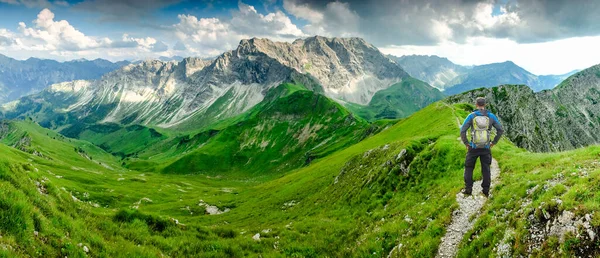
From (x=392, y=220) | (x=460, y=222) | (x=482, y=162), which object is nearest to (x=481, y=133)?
(x=482, y=162)

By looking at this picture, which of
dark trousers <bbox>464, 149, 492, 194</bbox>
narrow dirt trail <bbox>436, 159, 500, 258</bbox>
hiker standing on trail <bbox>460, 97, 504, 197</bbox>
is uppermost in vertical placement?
hiker standing on trail <bbox>460, 97, 504, 197</bbox>

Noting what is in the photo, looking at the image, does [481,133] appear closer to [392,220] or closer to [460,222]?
[460,222]

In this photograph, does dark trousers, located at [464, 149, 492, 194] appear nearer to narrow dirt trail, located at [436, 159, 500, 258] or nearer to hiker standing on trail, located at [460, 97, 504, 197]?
hiker standing on trail, located at [460, 97, 504, 197]

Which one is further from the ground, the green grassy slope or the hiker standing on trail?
the hiker standing on trail

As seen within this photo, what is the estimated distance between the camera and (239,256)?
69.9 ft

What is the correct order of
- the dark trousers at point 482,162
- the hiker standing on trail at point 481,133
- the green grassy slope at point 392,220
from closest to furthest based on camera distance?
the green grassy slope at point 392,220 < the hiker standing on trail at point 481,133 < the dark trousers at point 482,162

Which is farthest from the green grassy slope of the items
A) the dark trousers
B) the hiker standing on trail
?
the hiker standing on trail

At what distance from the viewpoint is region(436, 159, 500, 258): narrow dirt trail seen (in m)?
18.9

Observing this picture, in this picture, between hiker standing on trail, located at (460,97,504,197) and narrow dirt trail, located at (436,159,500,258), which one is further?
hiker standing on trail, located at (460,97,504,197)

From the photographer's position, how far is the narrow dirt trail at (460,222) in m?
18.9

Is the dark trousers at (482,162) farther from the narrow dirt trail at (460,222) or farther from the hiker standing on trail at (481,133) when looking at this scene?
the narrow dirt trail at (460,222)

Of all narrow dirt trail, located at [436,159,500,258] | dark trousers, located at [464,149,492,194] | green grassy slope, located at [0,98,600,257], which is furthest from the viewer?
dark trousers, located at [464,149,492,194]

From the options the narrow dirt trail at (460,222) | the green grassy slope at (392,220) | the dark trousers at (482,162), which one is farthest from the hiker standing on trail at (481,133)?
the green grassy slope at (392,220)

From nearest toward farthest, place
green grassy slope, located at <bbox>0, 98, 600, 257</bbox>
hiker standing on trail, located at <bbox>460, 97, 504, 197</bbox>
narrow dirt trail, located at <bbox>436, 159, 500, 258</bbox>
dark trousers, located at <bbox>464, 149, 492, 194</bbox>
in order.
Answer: green grassy slope, located at <bbox>0, 98, 600, 257</bbox> → narrow dirt trail, located at <bbox>436, 159, 500, 258</bbox> → hiker standing on trail, located at <bbox>460, 97, 504, 197</bbox> → dark trousers, located at <bbox>464, 149, 492, 194</bbox>
